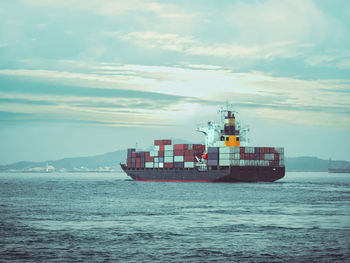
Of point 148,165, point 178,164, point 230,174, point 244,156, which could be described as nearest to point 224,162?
point 230,174

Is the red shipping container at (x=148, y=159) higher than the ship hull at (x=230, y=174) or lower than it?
higher

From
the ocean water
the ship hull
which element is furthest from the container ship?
the ocean water

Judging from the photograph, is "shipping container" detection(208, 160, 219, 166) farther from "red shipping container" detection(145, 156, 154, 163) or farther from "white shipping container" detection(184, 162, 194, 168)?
"red shipping container" detection(145, 156, 154, 163)

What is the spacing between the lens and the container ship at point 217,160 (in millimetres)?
99250

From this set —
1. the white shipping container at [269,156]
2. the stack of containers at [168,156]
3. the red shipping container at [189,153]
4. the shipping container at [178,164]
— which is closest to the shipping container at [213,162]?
the stack of containers at [168,156]

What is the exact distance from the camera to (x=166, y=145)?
114938mm

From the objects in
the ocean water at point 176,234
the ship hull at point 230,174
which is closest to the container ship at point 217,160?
the ship hull at point 230,174

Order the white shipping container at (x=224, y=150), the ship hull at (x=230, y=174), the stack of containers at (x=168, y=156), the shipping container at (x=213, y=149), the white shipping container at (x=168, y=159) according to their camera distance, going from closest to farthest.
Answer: the ship hull at (x=230, y=174), the white shipping container at (x=224, y=150), the shipping container at (x=213, y=149), the stack of containers at (x=168, y=156), the white shipping container at (x=168, y=159)

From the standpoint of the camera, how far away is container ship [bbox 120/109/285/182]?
9925 cm

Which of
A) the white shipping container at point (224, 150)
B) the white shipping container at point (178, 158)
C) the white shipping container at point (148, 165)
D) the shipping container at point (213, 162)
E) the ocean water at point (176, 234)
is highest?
the white shipping container at point (224, 150)

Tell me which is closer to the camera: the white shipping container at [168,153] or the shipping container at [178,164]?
the shipping container at [178,164]

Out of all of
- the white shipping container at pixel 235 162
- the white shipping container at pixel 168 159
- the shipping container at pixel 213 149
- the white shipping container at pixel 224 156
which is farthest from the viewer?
the white shipping container at pixel 168 159

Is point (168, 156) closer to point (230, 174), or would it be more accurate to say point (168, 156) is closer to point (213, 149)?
point (213, 149)

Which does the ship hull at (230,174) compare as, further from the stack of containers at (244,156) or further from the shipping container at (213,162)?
the shipping container at (213,162)
